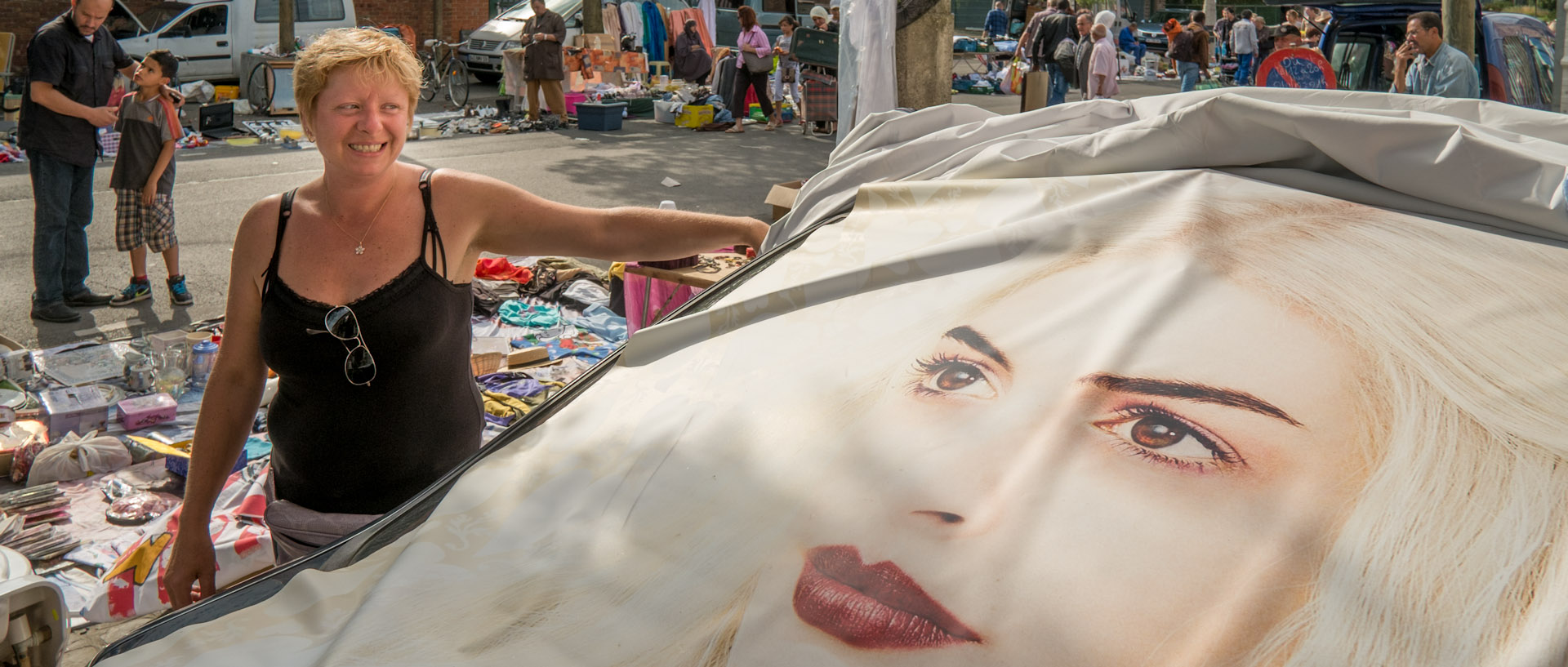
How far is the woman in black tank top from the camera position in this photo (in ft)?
6.67

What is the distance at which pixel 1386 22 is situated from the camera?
10.2 metres

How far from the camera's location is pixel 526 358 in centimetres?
507

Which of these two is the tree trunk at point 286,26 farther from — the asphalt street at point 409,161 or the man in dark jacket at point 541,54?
the asphalt street at point 409,161

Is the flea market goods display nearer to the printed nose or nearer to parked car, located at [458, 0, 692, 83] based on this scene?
the printed nose

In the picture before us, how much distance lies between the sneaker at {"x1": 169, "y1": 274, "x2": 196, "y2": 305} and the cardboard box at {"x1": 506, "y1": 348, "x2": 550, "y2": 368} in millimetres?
2263

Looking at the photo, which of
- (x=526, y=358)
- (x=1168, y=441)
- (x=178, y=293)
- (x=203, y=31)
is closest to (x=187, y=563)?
(x=1168, y=441)

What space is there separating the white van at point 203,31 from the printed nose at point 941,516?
53.4 ft

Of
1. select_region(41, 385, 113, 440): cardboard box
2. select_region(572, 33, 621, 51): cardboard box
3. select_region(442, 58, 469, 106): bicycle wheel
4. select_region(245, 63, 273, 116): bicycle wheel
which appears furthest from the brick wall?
select_region(41, 385, 113, 440): cardboard box

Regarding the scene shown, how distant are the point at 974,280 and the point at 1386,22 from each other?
34.6ft

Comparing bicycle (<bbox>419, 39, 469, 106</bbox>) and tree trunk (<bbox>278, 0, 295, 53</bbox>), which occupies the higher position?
tree trunk (<bbox>278, 0, 295, 53</bbox>)

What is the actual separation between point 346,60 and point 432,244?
36cm

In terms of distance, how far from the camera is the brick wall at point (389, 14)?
17812 millimetres

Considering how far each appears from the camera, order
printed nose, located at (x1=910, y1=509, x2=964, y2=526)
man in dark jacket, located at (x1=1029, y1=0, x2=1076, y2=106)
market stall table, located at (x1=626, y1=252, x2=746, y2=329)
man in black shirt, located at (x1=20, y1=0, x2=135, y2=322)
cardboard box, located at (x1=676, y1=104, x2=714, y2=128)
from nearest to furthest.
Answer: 1. printed nose, located at (x1=910, y1=509, x2=964, y2=526)
2. market stall table, located at (x1=626, y1=252, x2=746, y2=329)
3. man in black shirt, located at (x1=20, y1=0, x2=135, y2=322)
4. cardboard box, located at (x1=676, y1=104, x2=714, y2=128)
5. man in dark jacket, located at (x1=1029, y1=0, x2=1076, y2=106)

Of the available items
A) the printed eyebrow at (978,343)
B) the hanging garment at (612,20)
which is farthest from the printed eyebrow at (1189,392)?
the hanging garment at (612,20)
